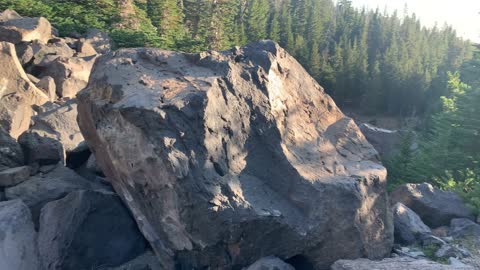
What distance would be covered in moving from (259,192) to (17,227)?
3121mm

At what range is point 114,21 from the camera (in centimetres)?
2502

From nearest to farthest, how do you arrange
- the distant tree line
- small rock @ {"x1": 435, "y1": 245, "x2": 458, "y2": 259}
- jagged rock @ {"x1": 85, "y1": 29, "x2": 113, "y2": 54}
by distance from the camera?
small rock @ {"x1": 435, "y1": 245, "x2": 458, "y2": 259} < jagged rock @ {"x1": 85, "y1": 29, "x2": 113, "y2": 54} < the distant tree line

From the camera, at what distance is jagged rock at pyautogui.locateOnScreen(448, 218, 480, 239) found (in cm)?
784

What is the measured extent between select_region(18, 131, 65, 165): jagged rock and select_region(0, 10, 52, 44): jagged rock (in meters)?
7.51

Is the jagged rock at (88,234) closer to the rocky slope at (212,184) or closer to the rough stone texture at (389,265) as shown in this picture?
the rocky slope at (212,184)

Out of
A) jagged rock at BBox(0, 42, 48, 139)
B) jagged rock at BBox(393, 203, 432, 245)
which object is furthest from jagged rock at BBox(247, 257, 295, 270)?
jagged rock at BBox(0, 42, 48, 139)

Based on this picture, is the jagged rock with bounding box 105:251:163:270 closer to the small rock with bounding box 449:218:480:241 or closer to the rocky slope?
the rocky slope

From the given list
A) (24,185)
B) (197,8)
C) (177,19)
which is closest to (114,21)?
(177,19)

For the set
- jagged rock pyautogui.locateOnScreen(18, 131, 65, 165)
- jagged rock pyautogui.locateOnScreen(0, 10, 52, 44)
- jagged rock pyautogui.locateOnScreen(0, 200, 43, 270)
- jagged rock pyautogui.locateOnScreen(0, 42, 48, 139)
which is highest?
jagged rock pyautogui.locateOnScreen(0, 10, 52, 44)

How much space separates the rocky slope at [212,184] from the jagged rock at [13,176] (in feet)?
0.05

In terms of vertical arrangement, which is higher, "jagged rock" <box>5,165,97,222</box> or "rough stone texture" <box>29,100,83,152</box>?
"rough stone texture" <box>29,100,83,152</box>

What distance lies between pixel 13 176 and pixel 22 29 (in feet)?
29.1

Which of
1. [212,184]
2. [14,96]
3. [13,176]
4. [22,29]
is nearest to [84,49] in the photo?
[22,29]

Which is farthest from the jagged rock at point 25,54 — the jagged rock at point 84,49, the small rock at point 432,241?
the small rock at point 432,241
